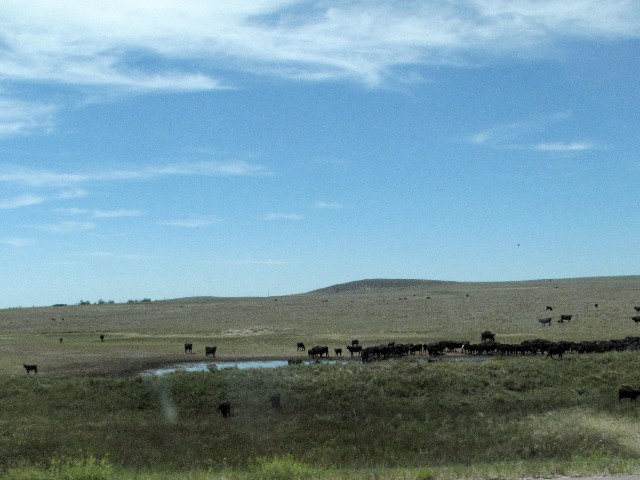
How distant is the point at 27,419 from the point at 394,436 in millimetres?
14553

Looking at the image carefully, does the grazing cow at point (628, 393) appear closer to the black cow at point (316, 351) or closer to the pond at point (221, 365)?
the pond at point (221, 365)

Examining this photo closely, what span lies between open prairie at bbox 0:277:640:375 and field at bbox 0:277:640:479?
0.53 meters

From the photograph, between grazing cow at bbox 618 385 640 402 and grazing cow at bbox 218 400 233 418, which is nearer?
grazing cow at bbox 218 400 233 418

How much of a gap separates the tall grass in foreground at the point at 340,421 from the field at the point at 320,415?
8cm

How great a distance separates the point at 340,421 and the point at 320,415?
1437 millimetres

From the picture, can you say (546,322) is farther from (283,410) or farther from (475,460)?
(475,460)

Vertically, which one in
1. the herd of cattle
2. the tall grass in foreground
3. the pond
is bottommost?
the tall grass in foreground

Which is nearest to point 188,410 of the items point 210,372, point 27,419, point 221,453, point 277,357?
point 210,372

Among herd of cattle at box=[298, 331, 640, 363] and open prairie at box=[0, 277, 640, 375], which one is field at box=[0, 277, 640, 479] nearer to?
open prairie at box=[0, 277, 640, 375]

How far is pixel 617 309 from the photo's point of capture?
6475cm

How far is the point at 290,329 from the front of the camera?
6244 centimetres

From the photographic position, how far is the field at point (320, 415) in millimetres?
18359

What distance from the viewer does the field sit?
60.2 feet

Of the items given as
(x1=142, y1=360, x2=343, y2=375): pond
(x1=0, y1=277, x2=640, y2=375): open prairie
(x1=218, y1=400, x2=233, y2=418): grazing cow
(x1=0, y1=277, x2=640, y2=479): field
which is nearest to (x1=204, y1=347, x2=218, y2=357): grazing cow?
(x1=0, y1=277, x2=640, y2=479): field
